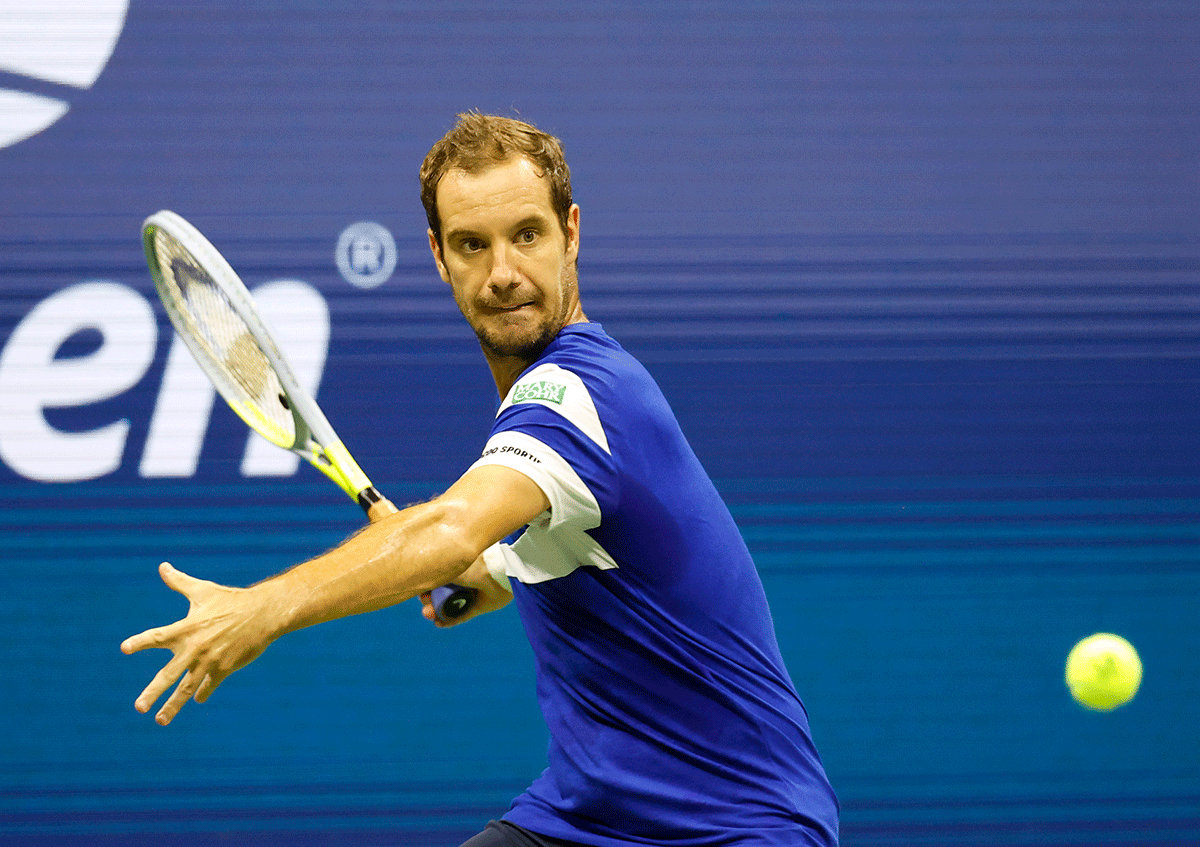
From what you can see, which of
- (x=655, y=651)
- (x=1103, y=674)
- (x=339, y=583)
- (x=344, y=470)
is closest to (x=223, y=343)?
(x=344, y=470)

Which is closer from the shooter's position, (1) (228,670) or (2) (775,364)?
(1) (228,670)

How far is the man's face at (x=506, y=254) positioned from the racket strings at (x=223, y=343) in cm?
96

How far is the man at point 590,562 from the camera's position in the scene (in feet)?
5.30

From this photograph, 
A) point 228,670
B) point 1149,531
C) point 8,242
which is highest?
point 1149,531

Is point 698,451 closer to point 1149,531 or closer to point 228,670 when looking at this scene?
point 1149,531

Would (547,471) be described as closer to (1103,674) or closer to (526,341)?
(526,341)

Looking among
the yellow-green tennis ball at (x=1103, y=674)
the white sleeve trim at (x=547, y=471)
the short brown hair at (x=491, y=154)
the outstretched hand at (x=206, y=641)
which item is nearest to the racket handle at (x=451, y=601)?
the short brown hair at (x=491, y=154)

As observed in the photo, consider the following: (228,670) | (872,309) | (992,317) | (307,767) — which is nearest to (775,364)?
(872,309)

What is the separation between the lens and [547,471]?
5.37 feet

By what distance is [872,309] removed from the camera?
13.7 feet

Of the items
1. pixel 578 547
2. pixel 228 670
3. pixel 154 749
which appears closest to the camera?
pixel 228 670

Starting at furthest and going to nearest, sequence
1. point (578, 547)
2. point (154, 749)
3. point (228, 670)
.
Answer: point (154, 749), point (578, 547), point (228, 670)

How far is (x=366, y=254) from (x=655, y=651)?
260 centimetres

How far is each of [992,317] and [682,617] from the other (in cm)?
272
